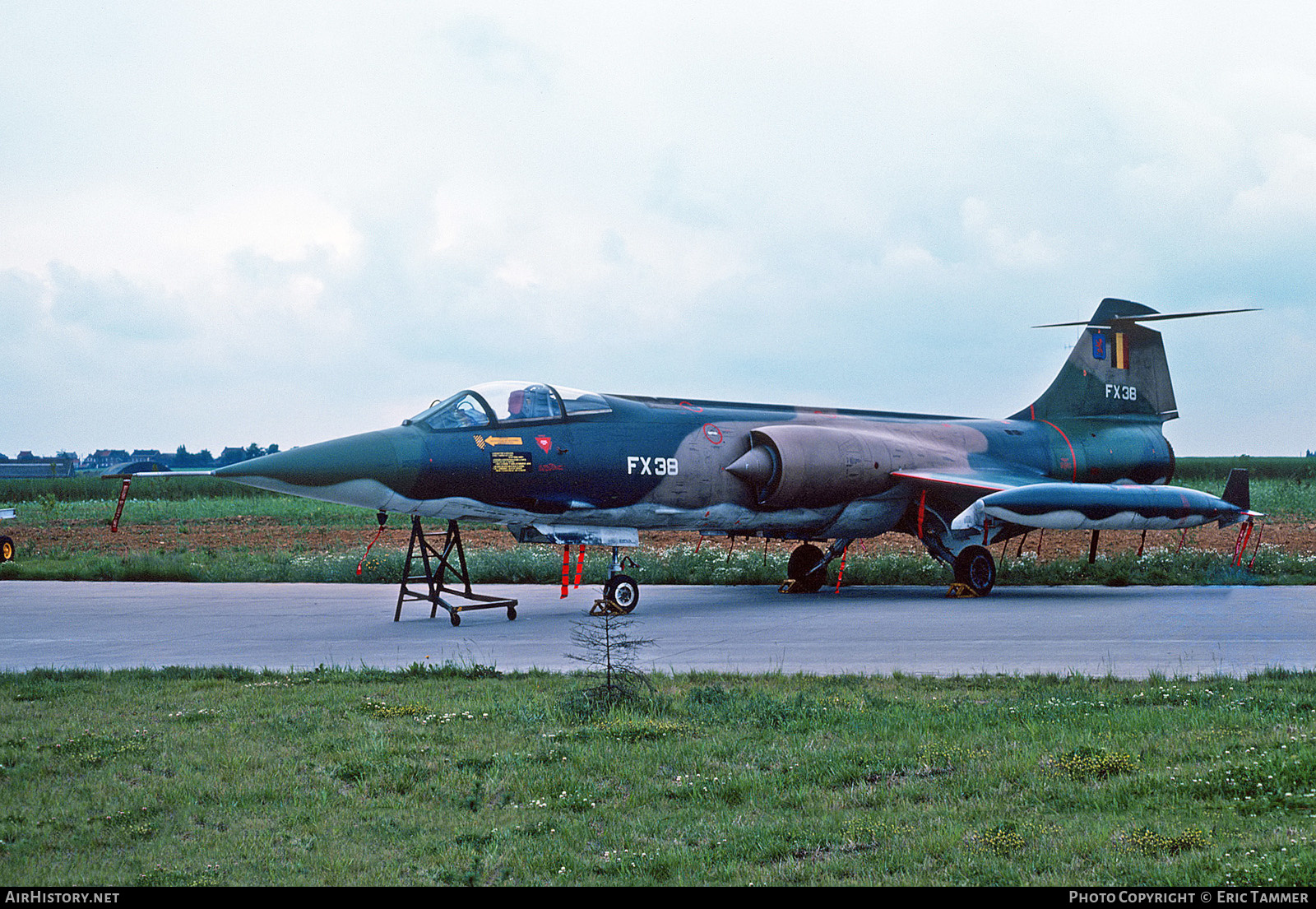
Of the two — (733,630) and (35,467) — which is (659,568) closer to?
(733,630)

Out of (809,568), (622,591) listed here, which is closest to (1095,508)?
(809,568)

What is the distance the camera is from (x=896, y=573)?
66.5ft

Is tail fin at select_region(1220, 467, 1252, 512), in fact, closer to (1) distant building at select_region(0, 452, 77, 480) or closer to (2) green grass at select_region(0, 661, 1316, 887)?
(2) green grass at select_region(0, 661, 1316, 887)

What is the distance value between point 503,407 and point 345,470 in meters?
2.32

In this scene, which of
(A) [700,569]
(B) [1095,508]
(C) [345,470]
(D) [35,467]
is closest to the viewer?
(C) [345,470]

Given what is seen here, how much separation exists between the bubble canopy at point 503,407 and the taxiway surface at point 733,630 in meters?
2.60

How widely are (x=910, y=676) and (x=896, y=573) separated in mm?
11450

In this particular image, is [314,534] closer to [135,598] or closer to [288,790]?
[135,598]

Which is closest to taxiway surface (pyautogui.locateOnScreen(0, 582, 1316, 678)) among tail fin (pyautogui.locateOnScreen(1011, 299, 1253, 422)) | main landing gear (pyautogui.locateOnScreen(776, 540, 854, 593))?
main landing gear (pyautogui.locateOnScreen(776, 540, 854, 593))

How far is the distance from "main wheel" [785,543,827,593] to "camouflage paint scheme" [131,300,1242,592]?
0.19ft

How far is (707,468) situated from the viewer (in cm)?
1622

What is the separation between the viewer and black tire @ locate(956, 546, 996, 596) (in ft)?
56.2

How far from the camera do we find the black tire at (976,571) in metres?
17.1

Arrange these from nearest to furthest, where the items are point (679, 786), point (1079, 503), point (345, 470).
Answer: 1. point (679, 786)
2. point (345, 470)
3. point (1079, 503)
